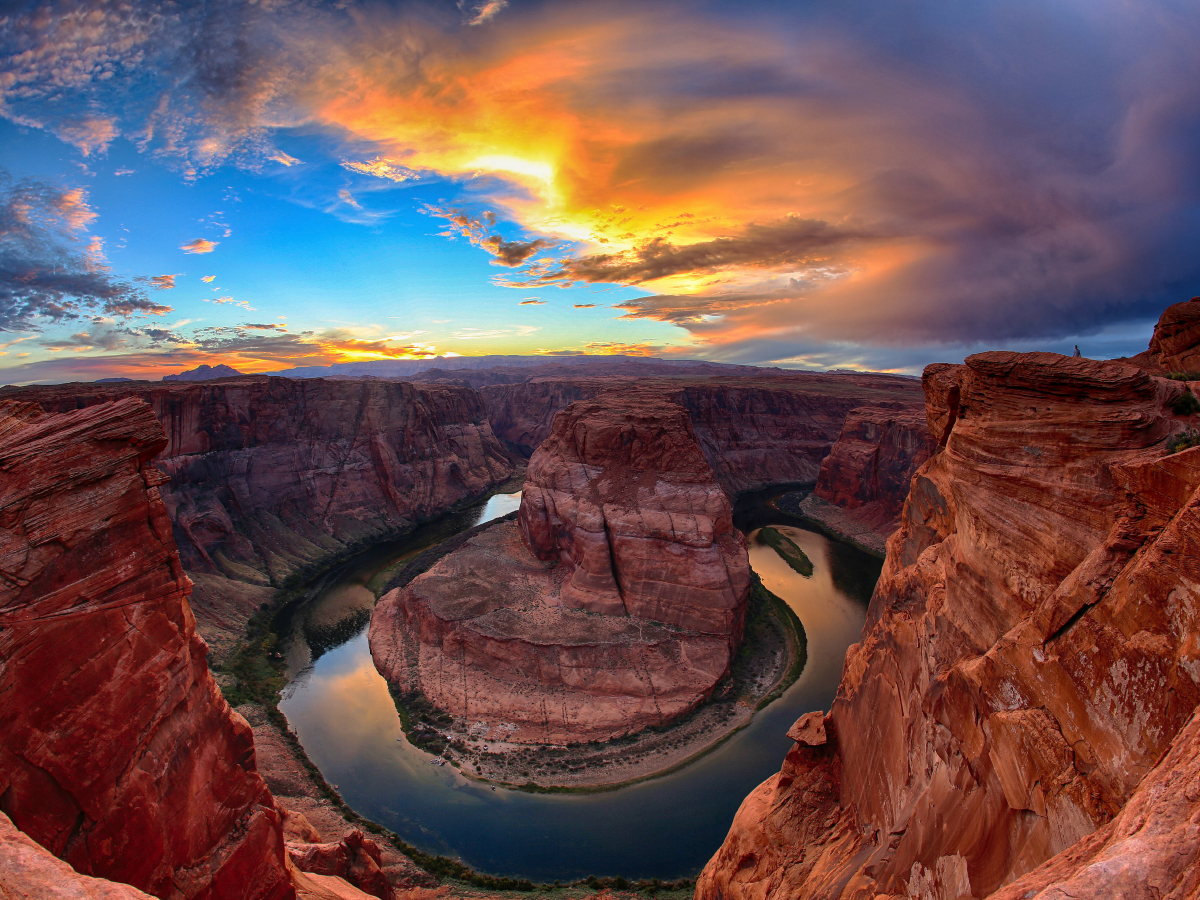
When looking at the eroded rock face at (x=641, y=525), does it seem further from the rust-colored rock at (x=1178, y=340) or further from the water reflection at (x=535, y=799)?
the rust-colored rock at (x=1178, y=340)

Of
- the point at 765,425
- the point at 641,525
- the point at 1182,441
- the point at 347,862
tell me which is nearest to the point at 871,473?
the point at 765,425

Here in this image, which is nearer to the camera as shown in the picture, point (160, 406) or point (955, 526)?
point (955, 526)

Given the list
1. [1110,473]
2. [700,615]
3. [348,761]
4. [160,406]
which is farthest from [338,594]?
[1110,473]

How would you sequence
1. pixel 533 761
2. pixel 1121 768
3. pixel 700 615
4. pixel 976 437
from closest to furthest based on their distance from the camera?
pixel 1121 768 < pixel 976 437 < pixel 533 761 < pixel 700 615

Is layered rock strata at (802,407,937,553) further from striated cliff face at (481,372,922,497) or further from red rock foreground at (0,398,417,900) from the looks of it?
red rock foreground at (0,398,417,900)

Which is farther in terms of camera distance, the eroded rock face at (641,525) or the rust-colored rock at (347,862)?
the eroded rock face at (641,525)

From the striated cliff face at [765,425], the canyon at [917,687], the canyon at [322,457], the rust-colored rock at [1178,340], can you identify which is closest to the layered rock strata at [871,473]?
the striated cliff face at [765,425]

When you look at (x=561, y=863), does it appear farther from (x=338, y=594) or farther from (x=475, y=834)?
(x=338, y=594)
